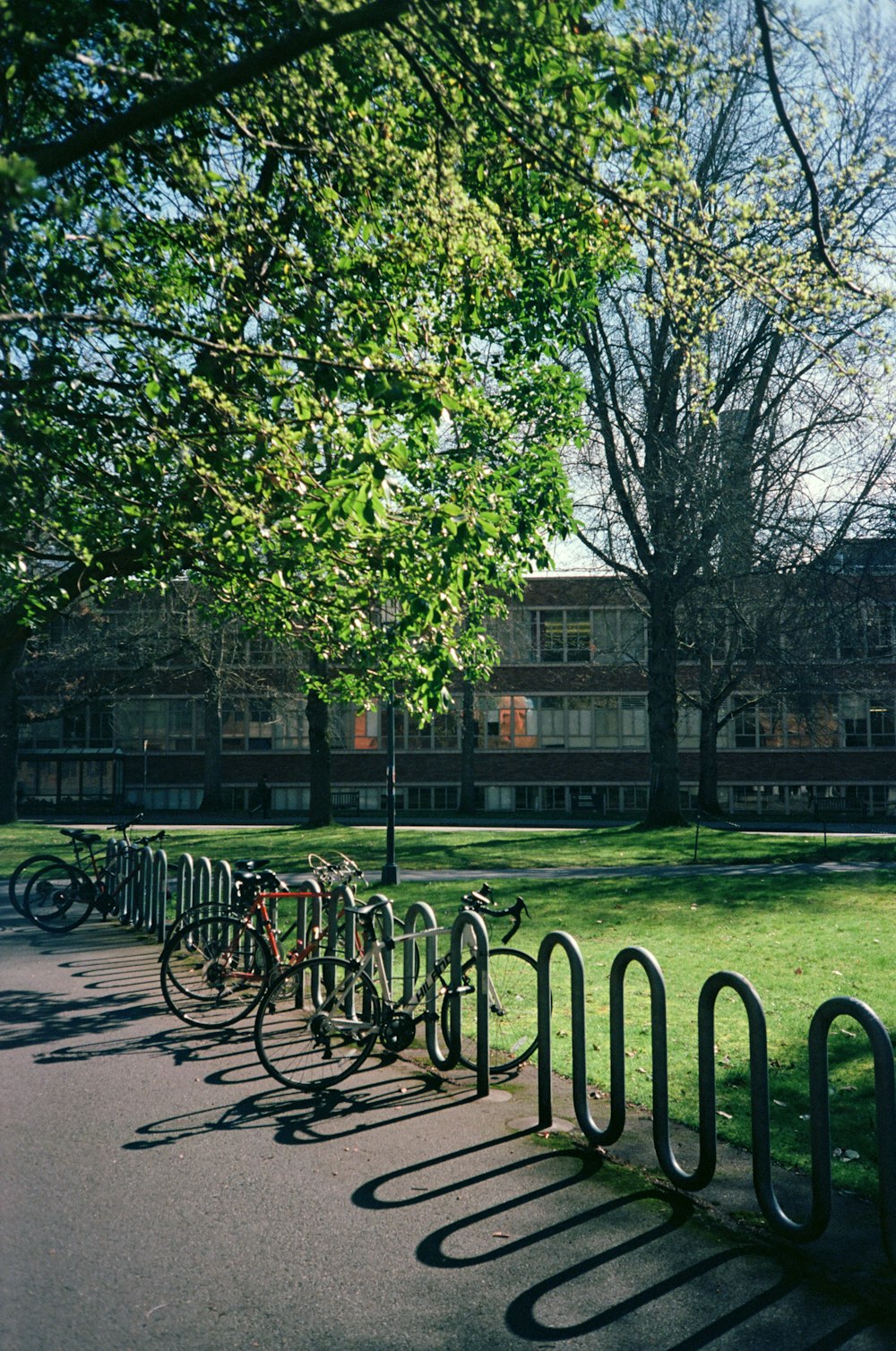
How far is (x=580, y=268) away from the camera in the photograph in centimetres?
1145

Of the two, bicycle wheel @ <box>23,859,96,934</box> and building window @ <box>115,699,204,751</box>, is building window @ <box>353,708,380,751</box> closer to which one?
building window @ <box>115,699,204,751</box>

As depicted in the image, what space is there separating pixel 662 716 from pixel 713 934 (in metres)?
16.0

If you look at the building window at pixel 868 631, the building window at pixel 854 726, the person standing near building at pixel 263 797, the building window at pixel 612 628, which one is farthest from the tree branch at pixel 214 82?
the building window at pixel 854 726

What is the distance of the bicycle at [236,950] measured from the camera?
7926 mm

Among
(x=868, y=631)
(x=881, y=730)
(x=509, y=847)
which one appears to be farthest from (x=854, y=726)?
(x=509, y=847)

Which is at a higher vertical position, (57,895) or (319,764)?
(319,764)

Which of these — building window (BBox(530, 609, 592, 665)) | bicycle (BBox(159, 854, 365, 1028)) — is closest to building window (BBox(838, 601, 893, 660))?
bicycle (BBox(159, 854, 365, 1028))

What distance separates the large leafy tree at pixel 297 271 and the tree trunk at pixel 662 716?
15.5 meters

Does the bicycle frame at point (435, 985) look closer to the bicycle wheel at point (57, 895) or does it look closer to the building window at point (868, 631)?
the bicycle wheel at point (57, 895)

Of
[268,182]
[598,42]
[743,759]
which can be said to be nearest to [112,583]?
[268,182]

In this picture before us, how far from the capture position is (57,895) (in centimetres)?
1308

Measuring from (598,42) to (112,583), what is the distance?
28.3 ft

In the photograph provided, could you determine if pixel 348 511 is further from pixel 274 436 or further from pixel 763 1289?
pixel 763 1289

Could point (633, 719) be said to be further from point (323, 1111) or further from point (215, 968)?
point (323, 1111)
